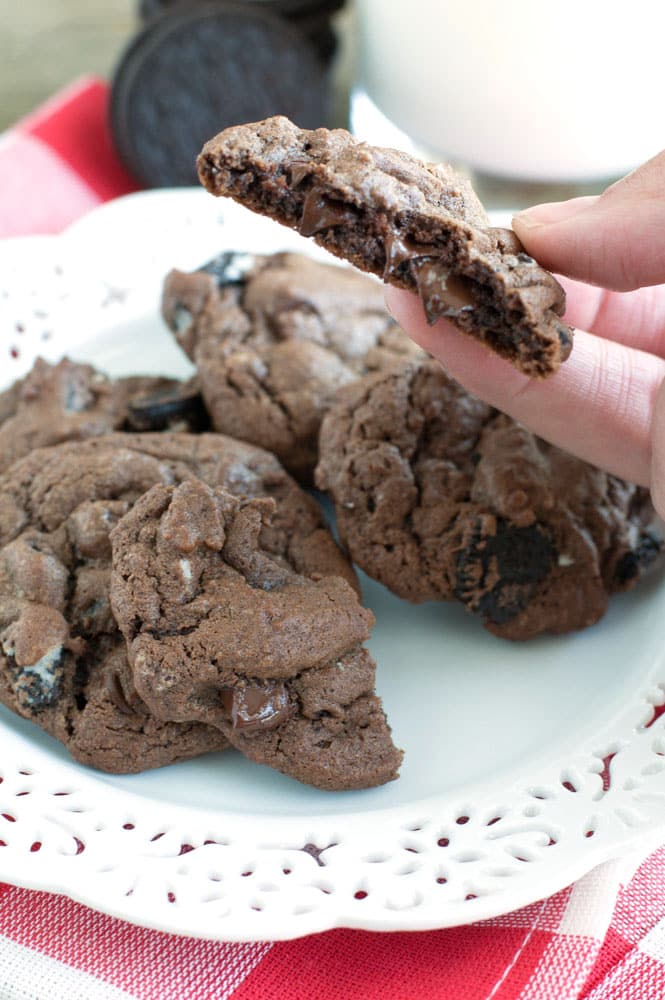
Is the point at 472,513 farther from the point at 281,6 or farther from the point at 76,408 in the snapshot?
the point at 281,6

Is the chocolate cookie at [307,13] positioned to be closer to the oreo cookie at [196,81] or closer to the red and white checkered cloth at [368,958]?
the oreo cookie at [196,81]

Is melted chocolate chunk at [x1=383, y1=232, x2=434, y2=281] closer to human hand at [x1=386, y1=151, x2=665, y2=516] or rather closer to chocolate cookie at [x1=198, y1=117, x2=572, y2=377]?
chocolate cookie at [x1=198, y1=117, x2=572, y2=377]

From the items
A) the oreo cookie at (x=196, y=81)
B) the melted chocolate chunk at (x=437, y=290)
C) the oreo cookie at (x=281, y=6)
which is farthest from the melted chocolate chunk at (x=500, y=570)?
the oreo cookie at (x=281, y=6)

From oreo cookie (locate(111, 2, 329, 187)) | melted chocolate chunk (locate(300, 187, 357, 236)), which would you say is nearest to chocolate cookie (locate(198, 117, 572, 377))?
melted chocolate chunk (locate(300, 187, 357, 236))

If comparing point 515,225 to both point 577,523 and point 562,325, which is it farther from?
point 577,523

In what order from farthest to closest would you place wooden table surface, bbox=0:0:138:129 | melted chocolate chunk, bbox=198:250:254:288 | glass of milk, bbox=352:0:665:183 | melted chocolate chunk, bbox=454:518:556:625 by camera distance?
wooden table surface, bbox=0:0:138:129, glass of milk, bbox=352:0:665:183, melted chocolate chunk, bbox=198:250:254:288, melted chocolate chunk, bbox=454:518:556:625
